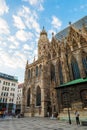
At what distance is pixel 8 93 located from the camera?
5600 cm

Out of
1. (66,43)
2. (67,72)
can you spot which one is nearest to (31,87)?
(67,72)

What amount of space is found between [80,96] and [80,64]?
8963 millimetres

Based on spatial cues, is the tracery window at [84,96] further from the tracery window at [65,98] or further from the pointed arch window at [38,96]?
the pointed arch window at [38,96]

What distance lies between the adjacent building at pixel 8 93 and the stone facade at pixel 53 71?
18914 mm

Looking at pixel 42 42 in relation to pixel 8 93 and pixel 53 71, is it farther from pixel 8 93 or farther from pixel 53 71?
pixel 8 93

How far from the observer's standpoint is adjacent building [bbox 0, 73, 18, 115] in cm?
5262

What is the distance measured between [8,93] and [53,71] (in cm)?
3236

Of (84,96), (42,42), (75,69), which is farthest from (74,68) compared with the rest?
(42,42)

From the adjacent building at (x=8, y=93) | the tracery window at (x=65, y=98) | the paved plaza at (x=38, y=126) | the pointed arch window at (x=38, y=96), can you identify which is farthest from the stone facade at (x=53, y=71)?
the adjacent building at (x=8, y=93)

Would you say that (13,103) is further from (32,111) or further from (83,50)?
(83,50)

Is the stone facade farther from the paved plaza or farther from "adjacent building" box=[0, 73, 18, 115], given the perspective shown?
"adjacent building" box=[0, 73, 18, 115]

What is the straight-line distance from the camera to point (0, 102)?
5116cm

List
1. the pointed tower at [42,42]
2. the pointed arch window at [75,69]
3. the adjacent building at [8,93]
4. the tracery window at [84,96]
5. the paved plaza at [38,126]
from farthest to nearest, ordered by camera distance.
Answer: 1. the adjacent building at [8,93]
2. the pointed tower at [42,42]
3. the pointed arch window at [75,69]
4. the tracery window at [84,96]
5. the paved plaza at [38,126]

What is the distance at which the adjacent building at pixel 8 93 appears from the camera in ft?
173
